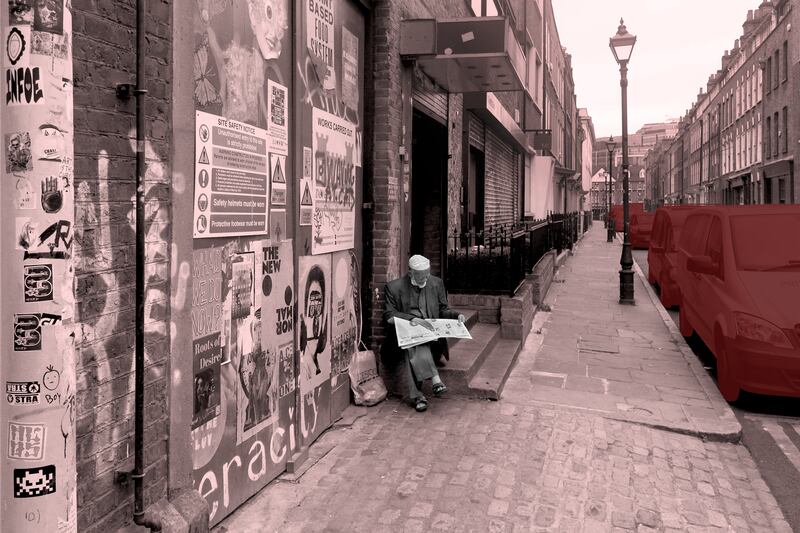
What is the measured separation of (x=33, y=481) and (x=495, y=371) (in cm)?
549

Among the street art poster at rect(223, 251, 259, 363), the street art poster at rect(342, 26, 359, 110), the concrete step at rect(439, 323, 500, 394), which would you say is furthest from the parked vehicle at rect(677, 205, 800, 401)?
the street art poster at rect(223, 251, 259, 363)

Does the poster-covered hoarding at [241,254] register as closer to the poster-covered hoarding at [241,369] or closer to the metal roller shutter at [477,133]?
the poster-covered hoarding at [241,369]

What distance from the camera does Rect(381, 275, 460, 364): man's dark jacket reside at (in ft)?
21.1

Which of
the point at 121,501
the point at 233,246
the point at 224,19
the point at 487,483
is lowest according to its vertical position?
the point at 487,483

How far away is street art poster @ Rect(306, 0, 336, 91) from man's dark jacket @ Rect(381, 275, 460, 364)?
1.96 meters

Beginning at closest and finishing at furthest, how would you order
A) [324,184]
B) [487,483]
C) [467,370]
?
1. [487,483]
2. [324,184]
3. [467,370]

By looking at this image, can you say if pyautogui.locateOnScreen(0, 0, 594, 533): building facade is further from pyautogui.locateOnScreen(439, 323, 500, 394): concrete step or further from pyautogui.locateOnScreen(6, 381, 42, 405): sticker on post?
pyautogui.locateOnScreen(439, 323, 500, 394): concrete step

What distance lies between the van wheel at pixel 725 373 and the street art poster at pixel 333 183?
3.98 m

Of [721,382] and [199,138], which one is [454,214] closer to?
[721,382]

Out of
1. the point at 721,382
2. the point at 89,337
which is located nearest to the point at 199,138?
the point at 89,337

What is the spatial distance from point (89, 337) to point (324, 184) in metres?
3.02

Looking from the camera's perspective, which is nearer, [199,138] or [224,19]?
[199,138]

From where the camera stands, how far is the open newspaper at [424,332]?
6.12m

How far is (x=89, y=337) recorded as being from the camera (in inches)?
107
